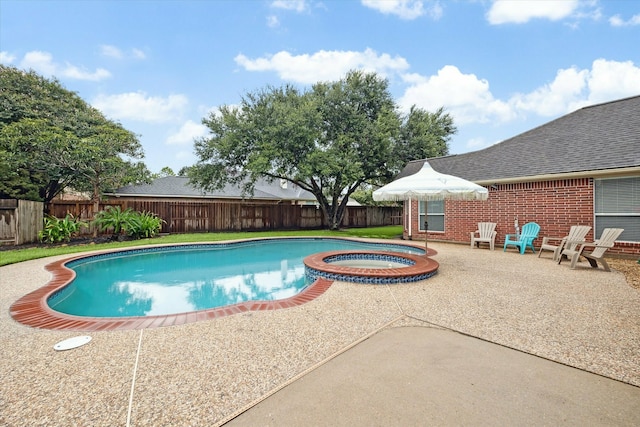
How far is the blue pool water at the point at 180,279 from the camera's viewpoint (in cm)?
536

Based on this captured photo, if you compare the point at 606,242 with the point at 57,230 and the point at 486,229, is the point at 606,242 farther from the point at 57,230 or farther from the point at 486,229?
the point at 57,230

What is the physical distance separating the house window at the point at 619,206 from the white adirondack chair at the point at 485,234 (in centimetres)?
259

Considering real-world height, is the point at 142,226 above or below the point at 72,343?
above

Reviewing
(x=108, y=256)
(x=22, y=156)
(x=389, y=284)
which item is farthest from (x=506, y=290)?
(x=22, y=156)

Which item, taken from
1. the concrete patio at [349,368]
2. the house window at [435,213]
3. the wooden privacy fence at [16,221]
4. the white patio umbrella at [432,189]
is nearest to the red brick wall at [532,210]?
the house window at [435,213]

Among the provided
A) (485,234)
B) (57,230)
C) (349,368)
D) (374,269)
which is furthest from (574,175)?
(57,230)

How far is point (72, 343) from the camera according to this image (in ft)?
9.99

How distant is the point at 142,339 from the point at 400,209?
2523 centimetres

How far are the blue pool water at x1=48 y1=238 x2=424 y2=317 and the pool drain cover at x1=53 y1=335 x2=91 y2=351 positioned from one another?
5.87 feet

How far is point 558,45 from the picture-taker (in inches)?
445

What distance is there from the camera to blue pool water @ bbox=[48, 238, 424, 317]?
17.6 feet

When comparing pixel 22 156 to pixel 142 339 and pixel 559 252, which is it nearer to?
pixel 142 339

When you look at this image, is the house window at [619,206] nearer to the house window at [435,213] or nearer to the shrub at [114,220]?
the house window at [435,213]

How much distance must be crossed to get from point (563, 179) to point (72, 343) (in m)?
11.9
